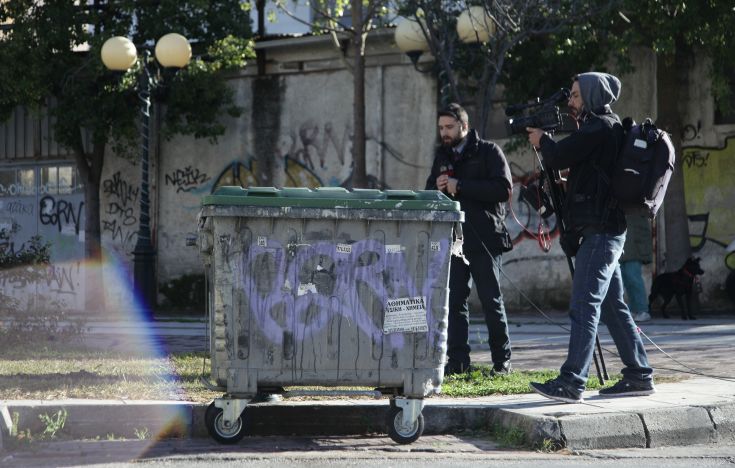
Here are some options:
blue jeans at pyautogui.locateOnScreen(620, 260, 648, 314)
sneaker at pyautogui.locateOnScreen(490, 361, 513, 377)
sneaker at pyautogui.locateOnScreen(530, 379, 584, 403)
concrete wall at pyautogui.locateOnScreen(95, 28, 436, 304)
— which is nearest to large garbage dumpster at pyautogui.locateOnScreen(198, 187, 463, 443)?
sneaker at pyautogui.locateOnScreen(530, 379, 584, 403)

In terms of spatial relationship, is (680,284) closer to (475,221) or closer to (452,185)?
(475,221)

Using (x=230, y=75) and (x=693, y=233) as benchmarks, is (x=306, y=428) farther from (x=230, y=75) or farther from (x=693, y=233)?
(x=230, y=75)

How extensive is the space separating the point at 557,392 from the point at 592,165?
4.47 ft

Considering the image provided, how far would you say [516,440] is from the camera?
234 inches

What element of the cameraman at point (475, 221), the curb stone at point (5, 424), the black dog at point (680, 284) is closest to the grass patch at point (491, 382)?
the cameraman at point (475, 221)

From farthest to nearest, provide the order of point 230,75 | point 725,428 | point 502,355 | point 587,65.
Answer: point 230,75
point 587,65
point 502,355
point 725,428

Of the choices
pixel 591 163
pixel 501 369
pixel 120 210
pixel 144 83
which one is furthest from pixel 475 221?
pixel 120 210

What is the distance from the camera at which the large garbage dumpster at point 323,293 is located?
224 inches

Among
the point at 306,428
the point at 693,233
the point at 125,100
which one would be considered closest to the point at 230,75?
the point at 125,100

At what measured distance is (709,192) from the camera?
661 inches

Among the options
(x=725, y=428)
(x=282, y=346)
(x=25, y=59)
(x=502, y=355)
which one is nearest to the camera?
(x=282, y=346)

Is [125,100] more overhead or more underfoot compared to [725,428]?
more overhead

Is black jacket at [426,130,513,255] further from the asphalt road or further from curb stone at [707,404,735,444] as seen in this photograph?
curb stone at [707,404,735,444]

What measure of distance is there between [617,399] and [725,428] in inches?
25.9
